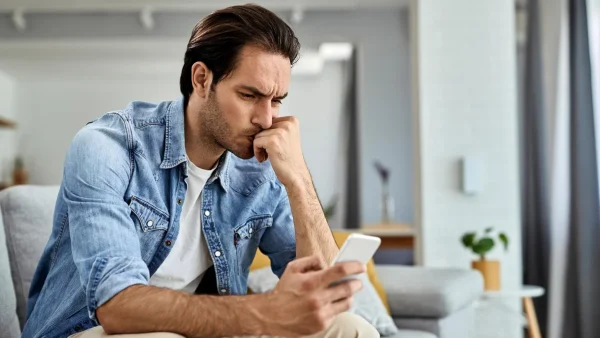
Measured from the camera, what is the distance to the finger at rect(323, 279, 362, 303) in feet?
3.83

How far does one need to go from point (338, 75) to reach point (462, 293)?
11.0 ft

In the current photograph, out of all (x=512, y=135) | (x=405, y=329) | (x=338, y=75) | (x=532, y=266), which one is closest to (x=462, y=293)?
(x=405, y=329)

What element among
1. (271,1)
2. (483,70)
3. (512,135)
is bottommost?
(512,135)

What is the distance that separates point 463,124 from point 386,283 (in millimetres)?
1734

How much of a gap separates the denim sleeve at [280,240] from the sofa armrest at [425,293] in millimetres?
1114

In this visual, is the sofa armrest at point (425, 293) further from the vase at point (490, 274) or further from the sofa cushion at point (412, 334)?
the vase at point (490, 274)

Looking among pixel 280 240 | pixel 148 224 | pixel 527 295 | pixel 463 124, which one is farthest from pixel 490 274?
pixel 148 224

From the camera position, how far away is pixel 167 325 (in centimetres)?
129

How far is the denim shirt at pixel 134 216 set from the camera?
1362 mm

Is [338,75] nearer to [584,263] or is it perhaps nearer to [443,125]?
[443,125]

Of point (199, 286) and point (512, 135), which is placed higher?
point (512, 135)

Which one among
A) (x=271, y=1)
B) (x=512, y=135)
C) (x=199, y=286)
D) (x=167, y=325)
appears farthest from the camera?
(x=271, y=1)

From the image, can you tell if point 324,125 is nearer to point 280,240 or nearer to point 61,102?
point 61,102

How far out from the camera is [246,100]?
1.67m
